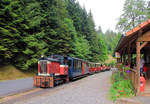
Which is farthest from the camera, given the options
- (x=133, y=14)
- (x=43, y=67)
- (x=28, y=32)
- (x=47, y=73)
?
(x=133, y=14)

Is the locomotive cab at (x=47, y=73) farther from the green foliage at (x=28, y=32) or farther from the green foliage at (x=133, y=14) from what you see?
the green foliage at (x=133, y=14)

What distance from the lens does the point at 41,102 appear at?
23.3ft

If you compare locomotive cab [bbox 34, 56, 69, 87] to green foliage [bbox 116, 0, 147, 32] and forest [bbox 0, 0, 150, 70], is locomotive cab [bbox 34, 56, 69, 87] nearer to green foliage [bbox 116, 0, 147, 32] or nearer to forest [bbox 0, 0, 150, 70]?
forest [bbox 0, 0, 150, 70]

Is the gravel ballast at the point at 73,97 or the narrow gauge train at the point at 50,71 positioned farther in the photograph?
the narrow gauge train at the point at 50,71

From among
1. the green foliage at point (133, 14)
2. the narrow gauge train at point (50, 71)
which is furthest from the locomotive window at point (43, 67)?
the green foliage at point (133, 14)

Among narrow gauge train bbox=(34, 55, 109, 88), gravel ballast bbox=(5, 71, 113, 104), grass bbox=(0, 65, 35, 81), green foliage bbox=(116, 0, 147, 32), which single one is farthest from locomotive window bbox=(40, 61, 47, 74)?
green foliage bbox=(116, 0, 147, 32)

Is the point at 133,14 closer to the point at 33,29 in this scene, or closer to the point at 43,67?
the point at 33,29

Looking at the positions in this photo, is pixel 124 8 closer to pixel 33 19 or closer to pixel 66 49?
pixel 66 49

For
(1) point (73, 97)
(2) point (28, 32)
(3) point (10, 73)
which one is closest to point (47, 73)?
(1) point (73, 97)

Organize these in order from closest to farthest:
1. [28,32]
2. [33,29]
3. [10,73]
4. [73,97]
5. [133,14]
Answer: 1. [73,97]
2. [10,73]
3. [28,32]
4. [33,29]
5. [133,14]

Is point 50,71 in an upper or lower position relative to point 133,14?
lower

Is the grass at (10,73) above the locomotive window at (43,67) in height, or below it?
below

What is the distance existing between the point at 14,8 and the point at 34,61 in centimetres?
784

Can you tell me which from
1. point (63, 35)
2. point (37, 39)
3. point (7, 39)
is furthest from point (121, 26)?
point (7, 39)
